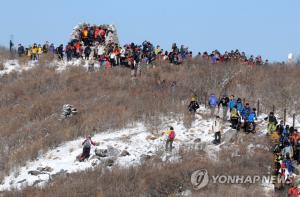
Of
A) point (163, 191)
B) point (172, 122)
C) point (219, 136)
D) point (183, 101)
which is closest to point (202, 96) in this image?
point (183, 101)

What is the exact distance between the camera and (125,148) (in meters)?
30.0

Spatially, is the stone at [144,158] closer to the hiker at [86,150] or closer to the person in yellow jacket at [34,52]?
the hiker at [86,150]

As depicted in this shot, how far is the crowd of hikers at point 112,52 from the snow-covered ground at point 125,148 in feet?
29.3

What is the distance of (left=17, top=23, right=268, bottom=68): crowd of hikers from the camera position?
41.2 meters

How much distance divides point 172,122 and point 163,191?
7.84 m

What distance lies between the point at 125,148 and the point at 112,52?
496 inches

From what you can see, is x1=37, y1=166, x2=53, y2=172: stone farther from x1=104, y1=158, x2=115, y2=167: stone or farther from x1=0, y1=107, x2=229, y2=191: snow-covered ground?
x1=104, y1=158, x2=115, y2=167: stone

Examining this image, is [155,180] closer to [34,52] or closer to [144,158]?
[144,158]

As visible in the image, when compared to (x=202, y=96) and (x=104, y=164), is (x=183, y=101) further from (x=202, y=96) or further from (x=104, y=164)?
(x=104, y=164)

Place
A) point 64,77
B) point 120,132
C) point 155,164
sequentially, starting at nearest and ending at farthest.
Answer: point 155,164
point 120,132
point 64,77

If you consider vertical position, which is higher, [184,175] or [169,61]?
[169,61]

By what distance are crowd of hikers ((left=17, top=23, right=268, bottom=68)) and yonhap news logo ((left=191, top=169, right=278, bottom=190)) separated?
15225 mm

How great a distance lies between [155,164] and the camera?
2744 cm

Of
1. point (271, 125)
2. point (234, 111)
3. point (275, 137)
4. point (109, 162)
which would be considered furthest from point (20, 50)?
point (275, 137)
